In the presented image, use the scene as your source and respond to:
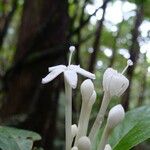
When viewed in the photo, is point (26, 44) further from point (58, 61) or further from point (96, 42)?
point (96, 42)

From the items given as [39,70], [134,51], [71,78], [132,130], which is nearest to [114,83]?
[71,78]

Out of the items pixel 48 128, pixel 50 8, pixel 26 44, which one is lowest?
pixel 48 128

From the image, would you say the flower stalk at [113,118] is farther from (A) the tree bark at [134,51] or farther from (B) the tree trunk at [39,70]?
(A) the tree bark at [134,51]

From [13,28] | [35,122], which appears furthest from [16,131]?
[13,28]

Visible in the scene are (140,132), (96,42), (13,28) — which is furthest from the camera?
(13,28)

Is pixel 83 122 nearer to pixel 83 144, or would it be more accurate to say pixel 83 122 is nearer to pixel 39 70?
pixel 83 144

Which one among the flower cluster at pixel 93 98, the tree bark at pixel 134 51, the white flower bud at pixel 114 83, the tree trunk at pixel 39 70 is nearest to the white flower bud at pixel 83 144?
the flower cluster at pixel 93 98

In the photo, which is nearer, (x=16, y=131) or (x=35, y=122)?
(x=16, y=131)
